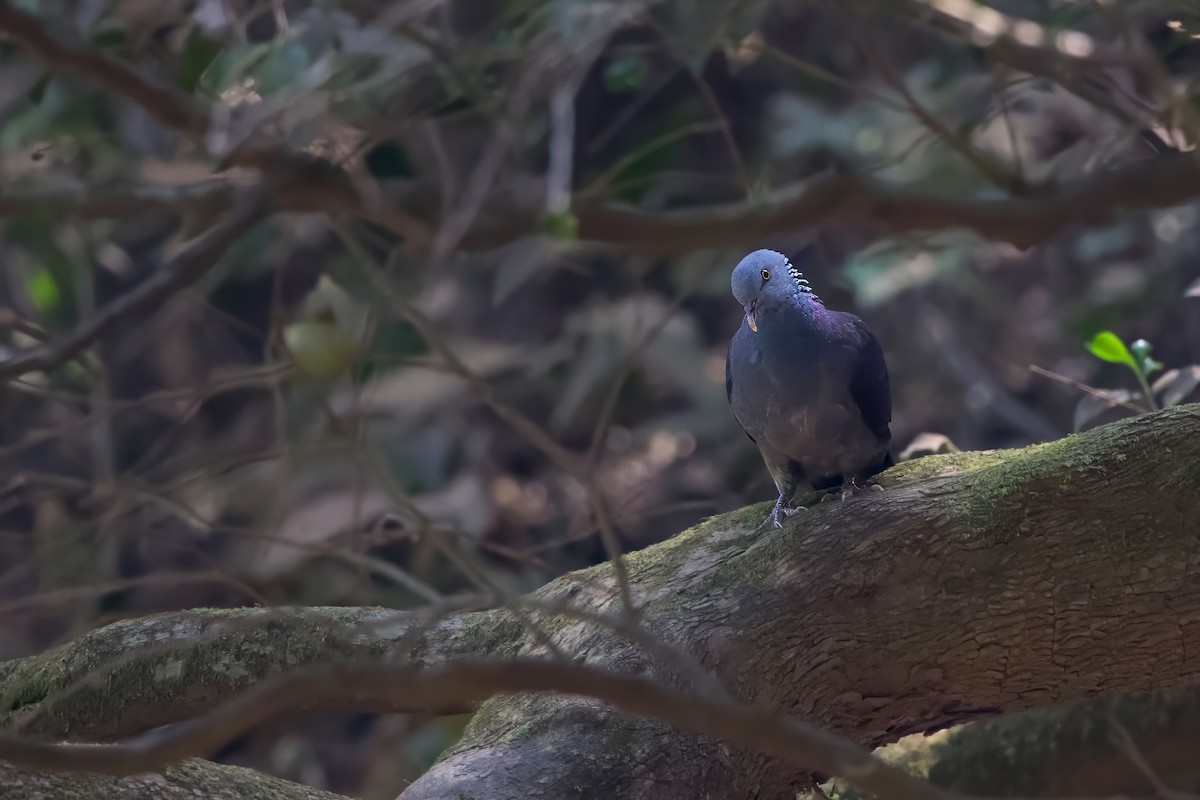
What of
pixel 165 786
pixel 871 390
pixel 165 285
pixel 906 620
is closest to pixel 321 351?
pixel 165 285

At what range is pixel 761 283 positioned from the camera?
2658 millimetres

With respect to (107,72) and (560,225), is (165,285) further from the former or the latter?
(560,225)

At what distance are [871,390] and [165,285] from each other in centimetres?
187

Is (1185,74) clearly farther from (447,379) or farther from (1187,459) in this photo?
(447,379)

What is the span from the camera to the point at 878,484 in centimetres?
246

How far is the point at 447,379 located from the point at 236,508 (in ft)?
2.76

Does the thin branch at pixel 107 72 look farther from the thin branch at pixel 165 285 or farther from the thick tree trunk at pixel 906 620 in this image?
the thick tree trunk at pixel 906 620

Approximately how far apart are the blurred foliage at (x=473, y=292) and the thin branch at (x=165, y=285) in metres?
0.07

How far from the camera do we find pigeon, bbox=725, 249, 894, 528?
260 centimetres

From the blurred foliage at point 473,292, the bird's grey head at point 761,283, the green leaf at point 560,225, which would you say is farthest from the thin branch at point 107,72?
the bird's grey head at point 761,283

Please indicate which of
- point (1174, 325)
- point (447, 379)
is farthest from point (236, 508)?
point (1174, 325)

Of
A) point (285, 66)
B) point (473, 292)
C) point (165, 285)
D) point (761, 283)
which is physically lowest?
point (473, 292)

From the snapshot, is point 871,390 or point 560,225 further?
point 871,390

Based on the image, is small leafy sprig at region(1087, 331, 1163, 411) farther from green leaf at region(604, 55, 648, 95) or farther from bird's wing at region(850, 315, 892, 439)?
green leaf at region(604, 55, 648, 95)
